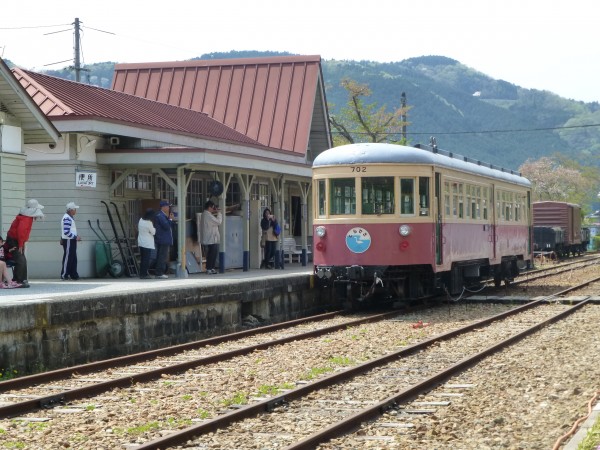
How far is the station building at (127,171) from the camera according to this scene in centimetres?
1891

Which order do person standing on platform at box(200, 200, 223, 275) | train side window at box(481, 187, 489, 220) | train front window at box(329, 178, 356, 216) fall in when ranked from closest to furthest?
1. train front window at box(329, 178, 356, 216)
2. train side window at box(481, 187, 489, 220)
3. person standing on platform at box(200, 200, 223, 275)

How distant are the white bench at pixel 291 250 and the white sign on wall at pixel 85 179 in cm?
985

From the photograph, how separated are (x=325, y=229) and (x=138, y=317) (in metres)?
5.07

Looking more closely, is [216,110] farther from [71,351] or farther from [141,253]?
[71,351]

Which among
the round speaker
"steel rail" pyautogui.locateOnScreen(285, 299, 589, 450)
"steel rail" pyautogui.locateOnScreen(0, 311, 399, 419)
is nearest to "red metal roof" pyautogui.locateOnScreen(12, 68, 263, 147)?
the round speaker

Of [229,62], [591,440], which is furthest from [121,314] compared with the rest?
[229,62]

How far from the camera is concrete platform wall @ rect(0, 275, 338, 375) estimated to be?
12.2 metres

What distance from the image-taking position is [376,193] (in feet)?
61.1

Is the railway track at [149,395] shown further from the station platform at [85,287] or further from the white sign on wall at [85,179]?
the white sign on wall at [85,179]

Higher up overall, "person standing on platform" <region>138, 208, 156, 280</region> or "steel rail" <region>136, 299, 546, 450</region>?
"person standing on platform" <region>138, 208, 156, 280</region>

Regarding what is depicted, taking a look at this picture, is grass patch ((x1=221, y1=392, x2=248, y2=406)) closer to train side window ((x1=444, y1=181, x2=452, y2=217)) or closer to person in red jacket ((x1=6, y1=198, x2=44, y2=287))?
person in red jacket ((x1=6, y1=198, x2=44, y2=287))

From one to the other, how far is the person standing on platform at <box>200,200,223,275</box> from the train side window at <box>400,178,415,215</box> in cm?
557

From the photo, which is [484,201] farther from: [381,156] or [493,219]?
[381,156]

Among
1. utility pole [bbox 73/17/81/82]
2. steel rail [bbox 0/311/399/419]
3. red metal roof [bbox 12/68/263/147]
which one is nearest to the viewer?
steel rail [bbox 0/311/399/419]
